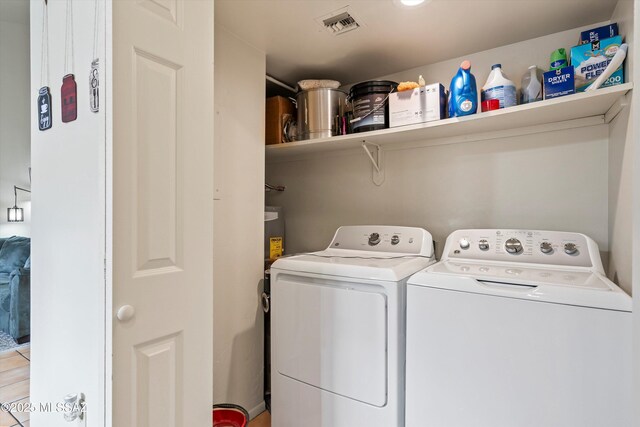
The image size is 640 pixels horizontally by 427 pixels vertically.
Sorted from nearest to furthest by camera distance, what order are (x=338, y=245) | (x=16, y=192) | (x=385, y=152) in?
(x=338, y=245), (x=385, y=152), (x=16, y=192)

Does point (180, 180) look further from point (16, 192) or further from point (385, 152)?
point (16, 192)

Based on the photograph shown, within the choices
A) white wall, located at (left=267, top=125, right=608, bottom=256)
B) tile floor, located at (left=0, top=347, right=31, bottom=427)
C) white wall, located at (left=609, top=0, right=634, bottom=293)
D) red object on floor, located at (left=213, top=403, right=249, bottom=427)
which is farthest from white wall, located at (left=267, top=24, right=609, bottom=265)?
tile floor, located at (left=0, top=347, right=31, bottom=427)

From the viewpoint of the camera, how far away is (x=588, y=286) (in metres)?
1.12

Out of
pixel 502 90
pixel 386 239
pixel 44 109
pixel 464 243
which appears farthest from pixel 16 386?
pixel 502 90

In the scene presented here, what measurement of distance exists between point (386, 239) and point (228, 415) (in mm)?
1285

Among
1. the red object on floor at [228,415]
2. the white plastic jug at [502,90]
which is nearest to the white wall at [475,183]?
the white plastic jug at [502,90]

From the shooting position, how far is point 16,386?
222cm

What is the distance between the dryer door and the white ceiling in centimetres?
136

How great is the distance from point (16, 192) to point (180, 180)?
4395 millimetres

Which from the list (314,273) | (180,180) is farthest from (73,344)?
(314,273)

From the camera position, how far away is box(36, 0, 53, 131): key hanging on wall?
1.20m

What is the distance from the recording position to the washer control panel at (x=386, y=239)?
1.90 meters

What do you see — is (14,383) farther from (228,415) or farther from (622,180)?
(622,180)

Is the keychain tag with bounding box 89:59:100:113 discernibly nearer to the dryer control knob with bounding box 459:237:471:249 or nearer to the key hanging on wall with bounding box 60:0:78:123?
the key hanging on wall with bounding box 60:0:78:123
